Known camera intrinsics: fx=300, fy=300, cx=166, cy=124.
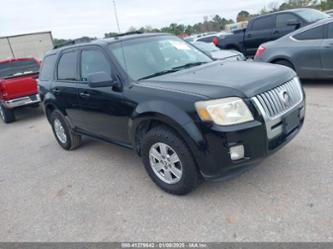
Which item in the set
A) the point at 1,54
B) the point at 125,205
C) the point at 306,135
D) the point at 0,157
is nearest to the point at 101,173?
the point at 125,205

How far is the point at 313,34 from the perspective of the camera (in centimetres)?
685

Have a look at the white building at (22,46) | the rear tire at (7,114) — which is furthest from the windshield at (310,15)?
the white building at (22,46)

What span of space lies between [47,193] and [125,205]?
1.21 metres

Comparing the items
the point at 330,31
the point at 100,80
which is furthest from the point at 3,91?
the point at 330,31

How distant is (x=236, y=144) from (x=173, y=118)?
65cm

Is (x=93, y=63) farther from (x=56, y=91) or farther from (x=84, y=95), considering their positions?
(x=56, y=91)

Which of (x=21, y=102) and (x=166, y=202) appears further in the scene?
(x=21, y=102)

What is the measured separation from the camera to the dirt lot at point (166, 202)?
108 inches

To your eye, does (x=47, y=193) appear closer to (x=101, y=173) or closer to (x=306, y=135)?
(x=101, y=173)

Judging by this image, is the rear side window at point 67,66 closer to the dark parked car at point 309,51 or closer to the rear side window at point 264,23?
the dark parked car at point 309,51

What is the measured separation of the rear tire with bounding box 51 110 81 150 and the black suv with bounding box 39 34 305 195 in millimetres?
626

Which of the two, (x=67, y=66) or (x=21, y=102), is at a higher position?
(x=67, y=66)

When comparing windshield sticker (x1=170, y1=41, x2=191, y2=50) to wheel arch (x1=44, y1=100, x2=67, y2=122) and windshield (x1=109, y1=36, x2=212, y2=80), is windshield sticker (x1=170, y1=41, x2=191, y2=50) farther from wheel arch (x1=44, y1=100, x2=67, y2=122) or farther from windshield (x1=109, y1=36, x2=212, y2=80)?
wheel arch (x1=44, y1=100, x2=67, y2=122)

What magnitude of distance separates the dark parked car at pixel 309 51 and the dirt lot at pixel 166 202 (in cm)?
231
